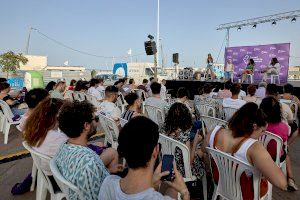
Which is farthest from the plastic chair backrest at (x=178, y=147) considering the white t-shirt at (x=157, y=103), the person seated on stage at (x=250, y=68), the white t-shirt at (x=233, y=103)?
the person seated on stage at (x=250, y=68)

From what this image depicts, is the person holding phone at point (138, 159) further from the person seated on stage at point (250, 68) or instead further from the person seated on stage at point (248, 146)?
the person seated on stage at point (250, 68)

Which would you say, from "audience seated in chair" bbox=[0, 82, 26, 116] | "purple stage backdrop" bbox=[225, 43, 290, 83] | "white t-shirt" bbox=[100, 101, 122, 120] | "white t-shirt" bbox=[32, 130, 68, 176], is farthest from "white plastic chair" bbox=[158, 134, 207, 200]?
"purple stage backdrop" bbox=[225, 43, 290, 83]

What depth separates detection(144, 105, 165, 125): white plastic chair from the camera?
18.7ft

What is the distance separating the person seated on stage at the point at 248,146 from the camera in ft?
7.58

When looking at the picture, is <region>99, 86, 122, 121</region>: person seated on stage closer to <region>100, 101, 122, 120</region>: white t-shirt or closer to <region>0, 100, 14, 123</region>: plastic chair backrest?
<region>100, 101, 122, 120</region>: white t-shirt

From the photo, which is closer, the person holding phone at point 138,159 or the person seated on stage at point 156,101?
the person holding phone at point 138,159

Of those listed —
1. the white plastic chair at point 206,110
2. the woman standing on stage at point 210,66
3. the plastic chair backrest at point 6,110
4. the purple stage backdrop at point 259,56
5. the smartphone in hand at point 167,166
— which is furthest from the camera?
the woman standing on stage at point 210,66

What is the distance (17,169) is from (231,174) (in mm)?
3623

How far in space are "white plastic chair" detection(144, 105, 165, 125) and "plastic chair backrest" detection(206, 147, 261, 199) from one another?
2957 mm

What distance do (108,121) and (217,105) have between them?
326 centimetres

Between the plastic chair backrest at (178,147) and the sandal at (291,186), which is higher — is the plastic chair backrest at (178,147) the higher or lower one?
the higher one

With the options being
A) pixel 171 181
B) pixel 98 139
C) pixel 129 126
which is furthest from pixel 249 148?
pixel 98 139

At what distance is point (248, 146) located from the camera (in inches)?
99.0

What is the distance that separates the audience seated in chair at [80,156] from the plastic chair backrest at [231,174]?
0.90 m
